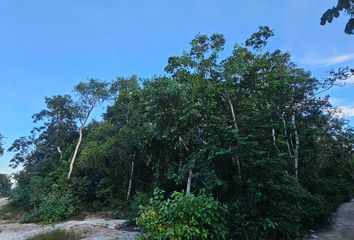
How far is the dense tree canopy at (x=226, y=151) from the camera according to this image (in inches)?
340

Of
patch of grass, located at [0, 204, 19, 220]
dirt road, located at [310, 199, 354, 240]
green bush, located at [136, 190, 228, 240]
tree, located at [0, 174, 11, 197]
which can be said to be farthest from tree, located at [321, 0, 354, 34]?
tree, located at [0, 174, 11, 197]

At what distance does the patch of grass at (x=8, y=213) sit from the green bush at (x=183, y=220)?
52.7 feet

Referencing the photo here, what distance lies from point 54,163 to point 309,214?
19915mm

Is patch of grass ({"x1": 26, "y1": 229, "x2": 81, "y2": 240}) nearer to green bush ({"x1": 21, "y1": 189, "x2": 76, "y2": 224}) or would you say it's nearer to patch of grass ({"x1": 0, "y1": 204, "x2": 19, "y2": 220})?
green bush ({"x1": 21, "y1": 189, "x2": 76, "y2": 224})

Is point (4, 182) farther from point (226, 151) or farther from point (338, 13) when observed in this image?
point (338, 13)

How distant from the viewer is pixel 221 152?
8180 mm

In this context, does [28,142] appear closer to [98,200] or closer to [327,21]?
[98,200]

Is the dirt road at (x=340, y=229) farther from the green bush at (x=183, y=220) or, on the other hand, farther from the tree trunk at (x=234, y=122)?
the green bush at (x=183, y=220)

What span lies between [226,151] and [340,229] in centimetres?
544

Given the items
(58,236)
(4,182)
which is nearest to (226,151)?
(58,236)

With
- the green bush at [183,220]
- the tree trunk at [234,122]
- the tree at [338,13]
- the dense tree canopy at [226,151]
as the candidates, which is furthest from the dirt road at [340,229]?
the tree at [338,13]

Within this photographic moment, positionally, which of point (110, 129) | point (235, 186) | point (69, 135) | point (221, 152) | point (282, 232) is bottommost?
point (282, 232)

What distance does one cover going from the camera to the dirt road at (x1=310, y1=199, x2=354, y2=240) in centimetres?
975

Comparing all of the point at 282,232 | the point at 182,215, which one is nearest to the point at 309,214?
the point at 282,232
